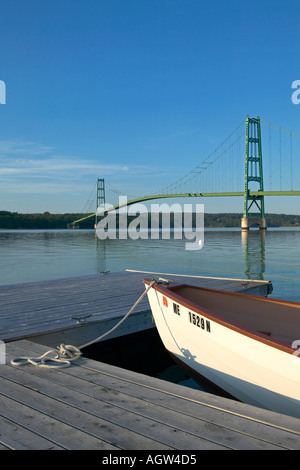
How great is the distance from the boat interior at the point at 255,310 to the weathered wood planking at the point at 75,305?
72 centimetres

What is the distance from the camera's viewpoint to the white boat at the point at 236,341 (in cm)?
276

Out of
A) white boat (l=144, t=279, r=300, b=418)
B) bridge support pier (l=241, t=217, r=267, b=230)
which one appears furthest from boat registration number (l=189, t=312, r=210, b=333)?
bridge support pier (l=241, t=217, r=267, b=230)

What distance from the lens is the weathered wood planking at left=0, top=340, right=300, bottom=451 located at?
1.87 metres

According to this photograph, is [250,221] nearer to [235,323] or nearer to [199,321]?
[199,321]

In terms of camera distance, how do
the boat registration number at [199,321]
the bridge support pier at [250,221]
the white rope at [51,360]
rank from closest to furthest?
the white rope at [51,360]
the boat registration number at [199,321]
the bridge support pier at [250,221]

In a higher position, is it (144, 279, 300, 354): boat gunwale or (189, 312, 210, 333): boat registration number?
(144, 279, 300, 354): boat gunwale

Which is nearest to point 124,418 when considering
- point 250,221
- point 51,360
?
point 51,360

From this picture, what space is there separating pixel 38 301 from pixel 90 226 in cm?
7038

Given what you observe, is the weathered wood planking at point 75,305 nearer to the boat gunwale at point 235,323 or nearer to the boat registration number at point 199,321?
the boat gunwale at point 235,323

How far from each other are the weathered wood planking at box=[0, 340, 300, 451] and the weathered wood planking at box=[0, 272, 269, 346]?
135 cm

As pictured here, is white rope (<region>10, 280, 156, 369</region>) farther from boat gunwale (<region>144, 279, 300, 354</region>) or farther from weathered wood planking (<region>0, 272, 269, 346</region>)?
boat gunwale (<region>144, 279, 300, 354</region>)

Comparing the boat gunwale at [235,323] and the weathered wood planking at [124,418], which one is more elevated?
the boat gunwale at [235,323]

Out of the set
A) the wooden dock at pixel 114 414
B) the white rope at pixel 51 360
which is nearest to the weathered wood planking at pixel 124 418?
the wooden dock at pixel 114 414
